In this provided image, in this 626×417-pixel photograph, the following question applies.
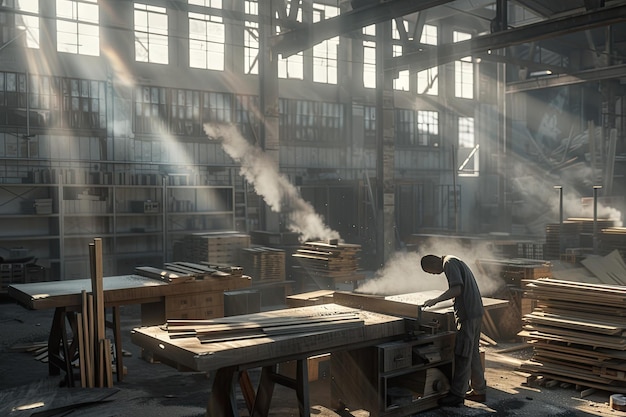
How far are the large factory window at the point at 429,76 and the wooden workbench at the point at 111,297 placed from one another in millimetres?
19984

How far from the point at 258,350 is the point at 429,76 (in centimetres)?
2407

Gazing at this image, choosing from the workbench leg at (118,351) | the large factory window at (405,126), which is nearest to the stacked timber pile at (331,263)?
the workbench leg at (118,351)

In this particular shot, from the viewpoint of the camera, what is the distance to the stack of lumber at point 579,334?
8.12 meters

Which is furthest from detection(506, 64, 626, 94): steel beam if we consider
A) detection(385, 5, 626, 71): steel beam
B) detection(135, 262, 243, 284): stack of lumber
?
detection(135, 262, 243, 284): stack of lumber

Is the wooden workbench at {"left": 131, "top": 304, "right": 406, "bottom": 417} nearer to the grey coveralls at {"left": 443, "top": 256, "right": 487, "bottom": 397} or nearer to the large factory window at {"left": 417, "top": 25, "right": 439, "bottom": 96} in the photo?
the grey coveralls at {"left": 443, "top": 256, "right": 487, "bottom": 397}

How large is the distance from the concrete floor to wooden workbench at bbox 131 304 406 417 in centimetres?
107

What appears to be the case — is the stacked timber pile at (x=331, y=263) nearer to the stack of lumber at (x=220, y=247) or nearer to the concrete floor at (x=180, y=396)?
the stack of lumber at (x=220, y=247)

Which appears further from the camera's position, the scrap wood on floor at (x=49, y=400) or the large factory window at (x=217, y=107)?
the large factory window at (x=217, y=107)

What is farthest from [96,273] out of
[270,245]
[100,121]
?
[100,121]

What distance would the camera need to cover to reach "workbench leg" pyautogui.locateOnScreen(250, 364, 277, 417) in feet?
21.6

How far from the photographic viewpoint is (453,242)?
18.9 meters

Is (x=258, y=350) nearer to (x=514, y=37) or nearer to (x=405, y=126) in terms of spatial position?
(x=514, y=37)

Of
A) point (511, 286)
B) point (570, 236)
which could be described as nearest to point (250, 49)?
point (570, 236)

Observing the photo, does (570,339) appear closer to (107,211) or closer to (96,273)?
(96,273)
